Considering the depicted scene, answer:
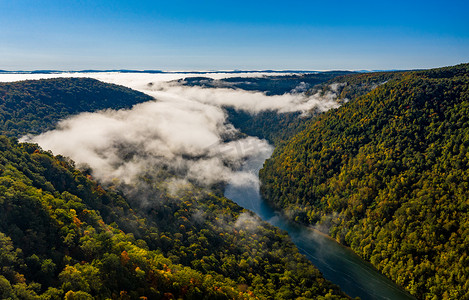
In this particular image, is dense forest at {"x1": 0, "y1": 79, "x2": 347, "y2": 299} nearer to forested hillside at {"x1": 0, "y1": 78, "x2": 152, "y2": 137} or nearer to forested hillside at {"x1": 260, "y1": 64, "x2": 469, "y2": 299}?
forested hillside at {"x1": 260, "y1": 64, "x2": 469, "y2": 299}

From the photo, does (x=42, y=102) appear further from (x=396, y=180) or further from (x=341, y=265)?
(x=396, y=180)

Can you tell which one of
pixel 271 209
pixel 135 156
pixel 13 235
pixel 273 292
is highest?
pixel 13 235

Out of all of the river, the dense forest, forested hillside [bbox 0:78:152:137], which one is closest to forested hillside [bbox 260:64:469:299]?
the river

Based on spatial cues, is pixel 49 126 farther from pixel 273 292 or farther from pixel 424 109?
pixel 424 109

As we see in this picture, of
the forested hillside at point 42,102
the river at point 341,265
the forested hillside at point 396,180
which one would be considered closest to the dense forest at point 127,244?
the river at point 341,265

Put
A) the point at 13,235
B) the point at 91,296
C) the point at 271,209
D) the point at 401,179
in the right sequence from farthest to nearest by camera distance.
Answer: the point at 271,209 < the point at 401,179 < the point at 13,235 < the point at 91,296

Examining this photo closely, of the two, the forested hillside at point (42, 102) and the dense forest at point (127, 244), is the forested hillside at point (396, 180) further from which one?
the forested hillside at point (42, 102)

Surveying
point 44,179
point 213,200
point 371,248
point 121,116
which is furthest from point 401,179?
point 121,116
